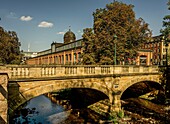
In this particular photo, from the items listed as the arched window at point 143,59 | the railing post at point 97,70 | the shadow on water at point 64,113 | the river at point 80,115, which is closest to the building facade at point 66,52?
the shadow on water at point 64,113

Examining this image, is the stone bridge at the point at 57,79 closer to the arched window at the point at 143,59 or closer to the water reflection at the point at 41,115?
the water reflection at the point at 41,115

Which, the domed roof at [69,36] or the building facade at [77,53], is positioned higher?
the domed roof at [69,36]

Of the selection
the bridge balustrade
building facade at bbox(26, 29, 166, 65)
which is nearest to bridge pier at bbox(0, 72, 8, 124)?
the bridge balustrade

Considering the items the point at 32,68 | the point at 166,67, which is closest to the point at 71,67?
the point at 32,68

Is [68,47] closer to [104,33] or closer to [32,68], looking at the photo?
[104,33]

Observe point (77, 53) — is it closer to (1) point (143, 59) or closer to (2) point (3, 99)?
(1) point (143, 59)

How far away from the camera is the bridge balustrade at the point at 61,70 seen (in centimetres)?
981

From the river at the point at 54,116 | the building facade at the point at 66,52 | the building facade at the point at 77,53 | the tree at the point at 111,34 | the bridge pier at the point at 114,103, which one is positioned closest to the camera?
the river at the point at 54,116

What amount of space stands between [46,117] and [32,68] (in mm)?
8215

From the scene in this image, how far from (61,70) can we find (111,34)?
13748 millimetres

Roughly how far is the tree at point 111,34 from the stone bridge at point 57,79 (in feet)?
18.6

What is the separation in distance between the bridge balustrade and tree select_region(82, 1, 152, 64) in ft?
19.3

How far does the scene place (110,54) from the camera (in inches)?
854

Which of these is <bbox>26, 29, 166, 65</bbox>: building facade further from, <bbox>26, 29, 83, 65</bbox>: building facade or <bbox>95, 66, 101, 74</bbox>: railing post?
<bbox>95, 66, 101, 74</bbox>: railing post
